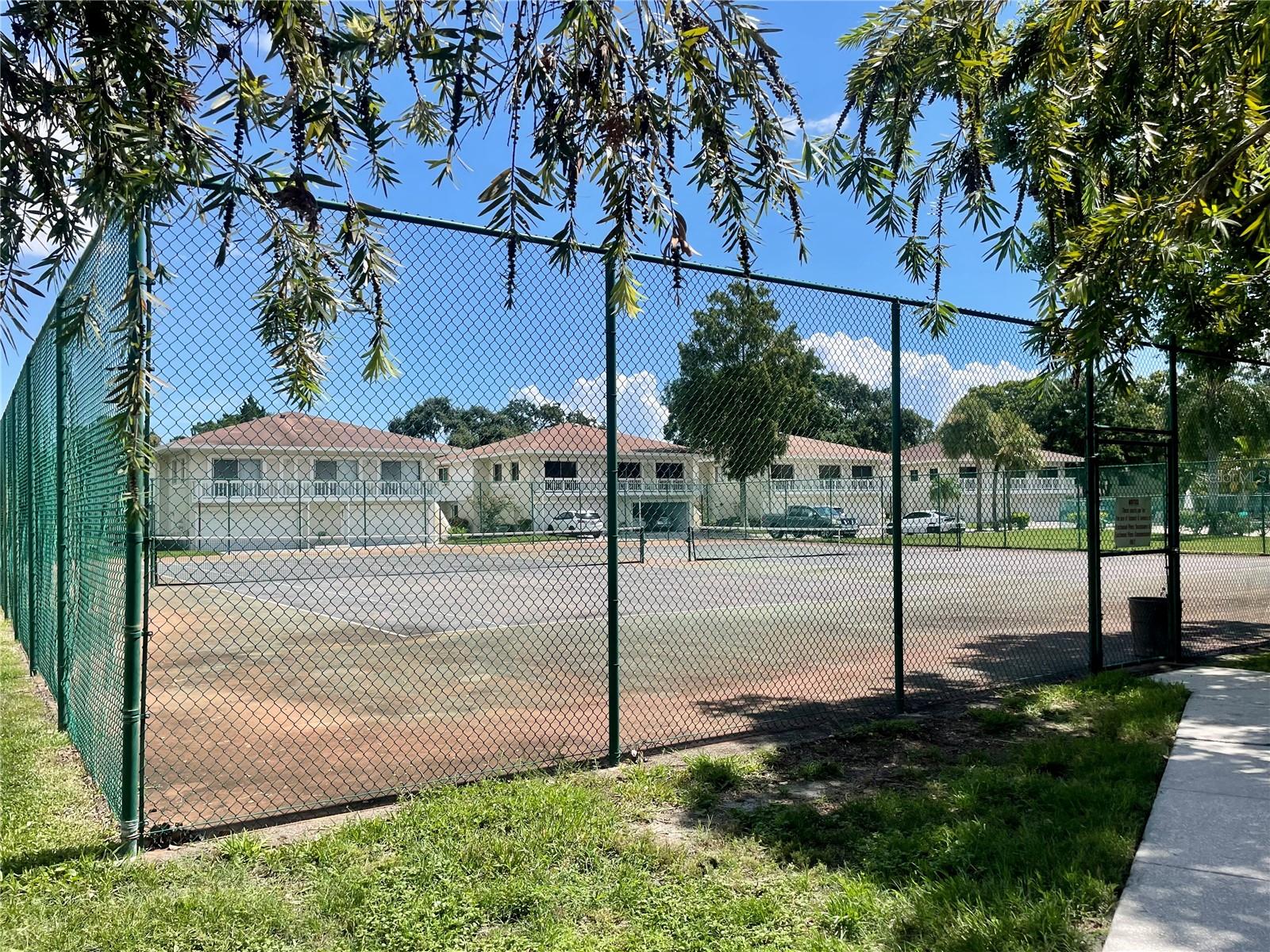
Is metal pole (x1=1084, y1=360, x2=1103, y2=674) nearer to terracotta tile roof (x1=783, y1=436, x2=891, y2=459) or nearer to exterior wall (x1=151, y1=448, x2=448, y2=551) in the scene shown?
terracotta tile roof (x1=783, y1=436, x2=891, y2=459)

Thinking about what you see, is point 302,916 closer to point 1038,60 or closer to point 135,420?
point 135,420

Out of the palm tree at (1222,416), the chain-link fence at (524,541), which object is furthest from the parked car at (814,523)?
the palm tree at (1222,416)

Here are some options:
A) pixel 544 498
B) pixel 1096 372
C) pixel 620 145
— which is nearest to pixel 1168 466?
pixel 1096 372

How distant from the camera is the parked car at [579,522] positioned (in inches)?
247

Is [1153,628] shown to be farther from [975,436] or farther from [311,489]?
[311,489]

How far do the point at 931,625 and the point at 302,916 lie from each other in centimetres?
1122

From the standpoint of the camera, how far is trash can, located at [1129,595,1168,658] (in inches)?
369

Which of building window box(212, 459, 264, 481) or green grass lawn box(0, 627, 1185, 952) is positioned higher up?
building window box(212, 459, 264, 481)

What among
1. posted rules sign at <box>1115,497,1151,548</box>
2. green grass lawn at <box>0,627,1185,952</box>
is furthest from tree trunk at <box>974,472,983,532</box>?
green grass lawn at <box>0,627,1185,952</box>

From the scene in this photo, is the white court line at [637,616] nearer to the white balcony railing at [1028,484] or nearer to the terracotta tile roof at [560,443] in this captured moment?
the white balcony railing at [1028,484]

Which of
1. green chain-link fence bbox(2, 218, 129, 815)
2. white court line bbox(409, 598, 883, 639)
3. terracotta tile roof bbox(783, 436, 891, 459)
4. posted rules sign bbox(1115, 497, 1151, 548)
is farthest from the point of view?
white court line bbox(409, 598, 883, 639)

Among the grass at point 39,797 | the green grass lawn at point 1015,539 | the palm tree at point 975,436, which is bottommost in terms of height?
the grass at point 39,797

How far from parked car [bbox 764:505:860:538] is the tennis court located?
9.3 inches

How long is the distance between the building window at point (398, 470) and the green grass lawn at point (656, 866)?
1.86m
